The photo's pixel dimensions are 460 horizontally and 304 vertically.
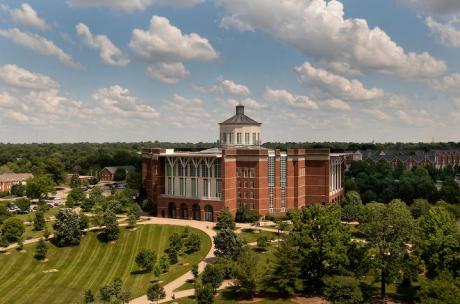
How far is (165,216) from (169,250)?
24049mm

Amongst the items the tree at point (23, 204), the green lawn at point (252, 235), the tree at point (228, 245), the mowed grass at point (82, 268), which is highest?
the tree at point (23, 204)

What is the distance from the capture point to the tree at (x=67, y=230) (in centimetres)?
6750

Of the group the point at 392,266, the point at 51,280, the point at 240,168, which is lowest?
the point at 51,280

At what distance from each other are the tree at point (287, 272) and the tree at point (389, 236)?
24.4ft

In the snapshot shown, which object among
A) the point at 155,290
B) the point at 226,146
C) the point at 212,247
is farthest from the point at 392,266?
the point at 226,146

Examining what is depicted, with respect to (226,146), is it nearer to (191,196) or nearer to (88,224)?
(191,196)

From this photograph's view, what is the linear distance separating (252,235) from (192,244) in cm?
1115

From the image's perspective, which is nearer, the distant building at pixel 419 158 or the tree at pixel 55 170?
the tree at pixel 55 170

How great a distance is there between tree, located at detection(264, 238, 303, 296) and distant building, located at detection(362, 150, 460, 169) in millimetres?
125903

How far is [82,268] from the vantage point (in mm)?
60688

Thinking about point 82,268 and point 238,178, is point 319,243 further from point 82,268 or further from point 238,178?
point 238,178

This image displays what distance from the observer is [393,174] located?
12100cm

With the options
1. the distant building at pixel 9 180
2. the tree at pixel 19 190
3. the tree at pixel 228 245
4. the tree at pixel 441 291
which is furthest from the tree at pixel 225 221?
the distant building at pixel 9 180

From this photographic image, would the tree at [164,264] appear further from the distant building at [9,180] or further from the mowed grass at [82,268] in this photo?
the distant building at [9,180]
